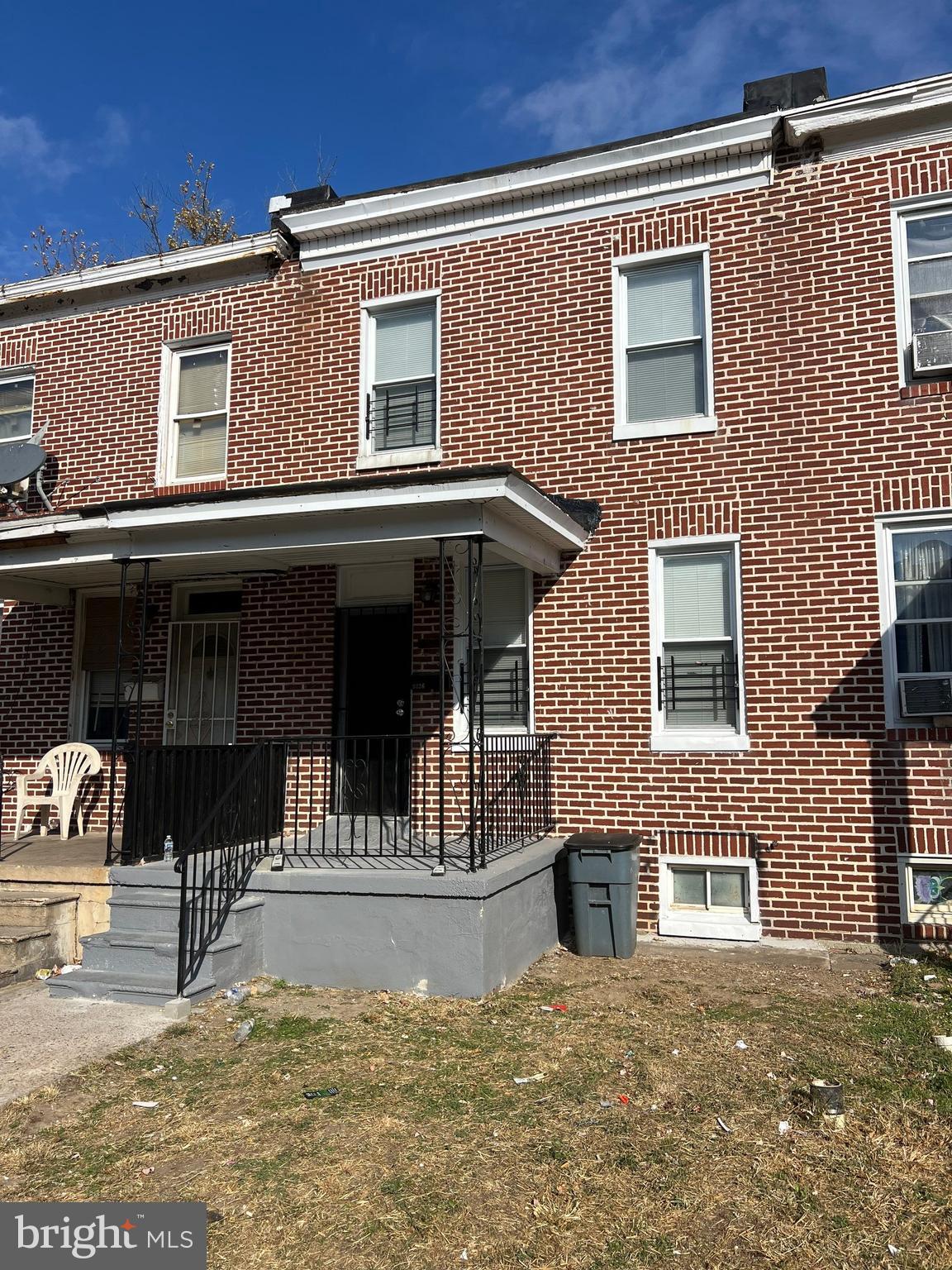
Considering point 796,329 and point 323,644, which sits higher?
point 796,329

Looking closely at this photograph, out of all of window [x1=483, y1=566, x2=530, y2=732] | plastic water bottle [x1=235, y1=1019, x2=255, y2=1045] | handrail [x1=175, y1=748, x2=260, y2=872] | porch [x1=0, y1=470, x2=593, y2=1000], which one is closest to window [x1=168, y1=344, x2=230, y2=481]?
porch [x1=0, y1=470, x2=593, y2=1000]

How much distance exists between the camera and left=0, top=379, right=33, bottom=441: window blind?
11.9 metres

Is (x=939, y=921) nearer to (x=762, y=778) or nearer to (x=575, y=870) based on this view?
(x=762, y=778)

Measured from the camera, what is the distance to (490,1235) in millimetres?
3605

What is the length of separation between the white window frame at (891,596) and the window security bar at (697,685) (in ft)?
4.05

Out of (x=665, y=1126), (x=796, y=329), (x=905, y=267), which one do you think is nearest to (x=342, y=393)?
(x=796, y=329)

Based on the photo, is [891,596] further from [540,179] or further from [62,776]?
[62,776]

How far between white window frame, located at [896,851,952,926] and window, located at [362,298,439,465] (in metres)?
5.86

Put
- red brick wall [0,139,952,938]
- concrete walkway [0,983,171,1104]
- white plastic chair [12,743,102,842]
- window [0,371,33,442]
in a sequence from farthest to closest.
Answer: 1. window [0,371,33,442]
2. white plastic chair [12,743,102,842]
3. red brick wall [0,139,952,938]
4. concrete walkway [0,983,171,1104]

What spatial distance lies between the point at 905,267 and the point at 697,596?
3402mm

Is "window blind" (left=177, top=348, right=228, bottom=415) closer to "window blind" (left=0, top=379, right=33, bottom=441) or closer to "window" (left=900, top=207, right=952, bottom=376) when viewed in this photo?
"window blind" (left=0, top=379, right=33, bottom=441)

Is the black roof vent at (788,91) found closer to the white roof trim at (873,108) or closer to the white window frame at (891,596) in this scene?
the white roof trim at (873,108)

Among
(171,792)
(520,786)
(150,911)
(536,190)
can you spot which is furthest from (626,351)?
(150,911)

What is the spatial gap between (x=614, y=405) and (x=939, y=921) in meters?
5.32
